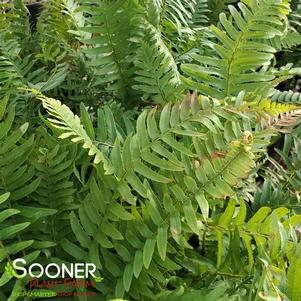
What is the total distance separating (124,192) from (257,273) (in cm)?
24

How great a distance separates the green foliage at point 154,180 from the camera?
77 cm

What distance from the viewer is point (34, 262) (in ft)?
2.77

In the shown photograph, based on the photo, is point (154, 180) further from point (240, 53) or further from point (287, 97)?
point (287, 97)

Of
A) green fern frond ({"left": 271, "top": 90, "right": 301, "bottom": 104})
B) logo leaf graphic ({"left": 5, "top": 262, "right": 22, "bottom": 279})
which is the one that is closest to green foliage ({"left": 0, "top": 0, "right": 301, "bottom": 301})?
logo leaf graphic ({"left": 5, "top": 262, "right": 22, "bottom": 279})

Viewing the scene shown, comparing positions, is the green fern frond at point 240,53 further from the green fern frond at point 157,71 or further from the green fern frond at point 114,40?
the green fern frond at point 114,40

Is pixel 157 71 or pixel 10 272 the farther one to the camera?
pixel 157 71

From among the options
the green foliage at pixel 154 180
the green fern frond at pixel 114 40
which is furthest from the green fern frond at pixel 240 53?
the green fern frond at pixel 114 40

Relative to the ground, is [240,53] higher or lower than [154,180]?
higher

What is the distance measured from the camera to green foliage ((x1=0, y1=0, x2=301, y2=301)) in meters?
0.77

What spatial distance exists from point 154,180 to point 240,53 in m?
0.37

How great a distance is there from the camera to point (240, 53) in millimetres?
995

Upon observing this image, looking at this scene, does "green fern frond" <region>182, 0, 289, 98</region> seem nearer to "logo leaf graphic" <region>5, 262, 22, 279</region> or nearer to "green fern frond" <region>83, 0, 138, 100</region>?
"green fern frond" <region>83, 0, 138, 100</region>

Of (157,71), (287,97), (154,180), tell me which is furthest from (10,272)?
(287,97)

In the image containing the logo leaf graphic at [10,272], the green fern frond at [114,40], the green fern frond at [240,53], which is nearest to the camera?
the logo leaf graphic at [10,272]
